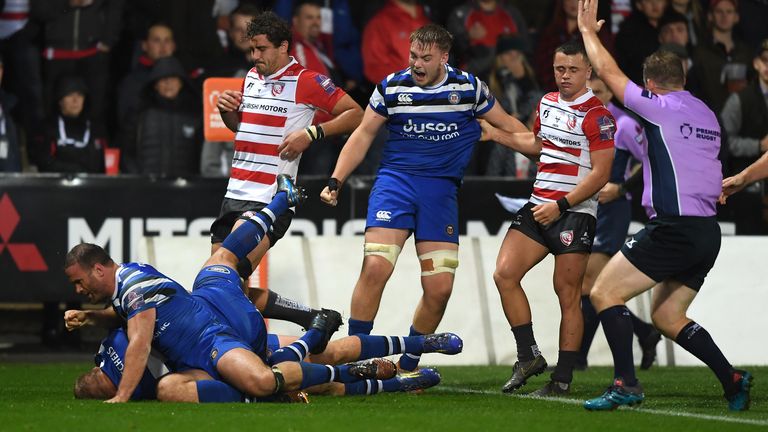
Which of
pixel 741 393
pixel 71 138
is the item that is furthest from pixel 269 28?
pixel 71 138

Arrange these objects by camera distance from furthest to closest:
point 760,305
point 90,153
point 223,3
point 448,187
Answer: point 223,3 → point 90,153 → point 760,305 → point 448,187

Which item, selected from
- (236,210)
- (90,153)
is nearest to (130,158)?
(90,153)

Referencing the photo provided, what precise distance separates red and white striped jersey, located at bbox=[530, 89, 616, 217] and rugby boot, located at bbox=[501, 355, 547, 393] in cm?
106

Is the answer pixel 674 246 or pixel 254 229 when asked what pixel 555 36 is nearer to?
Answer: pixel 254 229

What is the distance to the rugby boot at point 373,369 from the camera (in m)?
8.80

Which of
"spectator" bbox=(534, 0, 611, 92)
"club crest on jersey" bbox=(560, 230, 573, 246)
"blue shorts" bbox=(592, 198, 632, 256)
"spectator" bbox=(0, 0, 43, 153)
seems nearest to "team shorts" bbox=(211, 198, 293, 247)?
"club crest on jersey" bbox=(560, 230, 573, 246)

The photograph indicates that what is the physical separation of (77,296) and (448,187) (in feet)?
15.8

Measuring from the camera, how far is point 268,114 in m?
10.2

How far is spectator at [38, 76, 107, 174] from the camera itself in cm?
1399

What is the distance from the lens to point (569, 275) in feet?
31.6

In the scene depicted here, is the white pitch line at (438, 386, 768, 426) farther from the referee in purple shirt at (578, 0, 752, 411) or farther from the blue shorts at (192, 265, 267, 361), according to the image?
the blue shorts at (192, 265, 267, 361)

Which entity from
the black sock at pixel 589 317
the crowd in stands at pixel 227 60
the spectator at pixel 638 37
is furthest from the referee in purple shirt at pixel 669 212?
the spectator at pixel 638 37

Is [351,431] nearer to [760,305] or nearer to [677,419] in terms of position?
[677,419]

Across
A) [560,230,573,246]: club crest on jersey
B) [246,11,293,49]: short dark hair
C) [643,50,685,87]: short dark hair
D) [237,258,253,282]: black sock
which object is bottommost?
[237,258,253,282]: black sock
